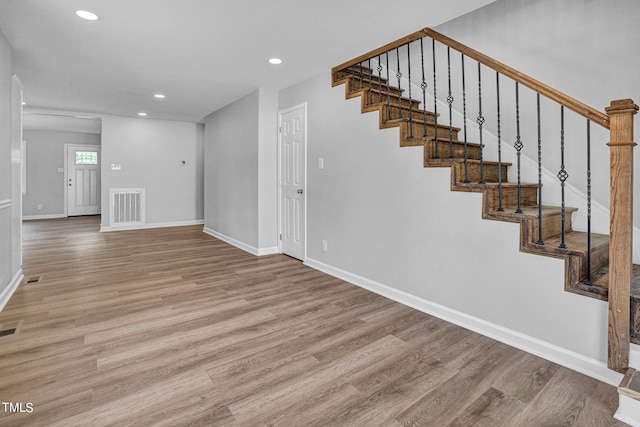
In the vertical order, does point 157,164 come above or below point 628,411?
above

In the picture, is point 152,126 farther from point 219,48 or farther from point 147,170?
point 219,48

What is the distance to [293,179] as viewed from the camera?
453 centimetres

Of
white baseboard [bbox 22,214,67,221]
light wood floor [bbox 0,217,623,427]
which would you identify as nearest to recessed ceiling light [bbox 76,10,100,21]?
light wood floor [bbox 0,217,623,427]

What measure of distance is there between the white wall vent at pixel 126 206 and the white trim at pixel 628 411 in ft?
25.2

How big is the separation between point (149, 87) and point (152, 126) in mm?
2837

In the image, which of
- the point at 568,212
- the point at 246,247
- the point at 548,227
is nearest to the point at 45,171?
the point at 246,247

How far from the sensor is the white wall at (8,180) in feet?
9.63

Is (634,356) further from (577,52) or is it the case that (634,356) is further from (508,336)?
(577,52)

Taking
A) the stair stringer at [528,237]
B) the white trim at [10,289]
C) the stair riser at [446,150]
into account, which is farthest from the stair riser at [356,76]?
the white trim at [10,289]

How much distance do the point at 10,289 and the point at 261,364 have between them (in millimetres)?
2764

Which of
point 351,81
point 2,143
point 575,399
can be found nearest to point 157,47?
point 2,143

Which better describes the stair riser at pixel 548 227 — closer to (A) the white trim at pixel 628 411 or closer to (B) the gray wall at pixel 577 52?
(B) the gray wall at pixel 577 52

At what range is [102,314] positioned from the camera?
2.72 metres

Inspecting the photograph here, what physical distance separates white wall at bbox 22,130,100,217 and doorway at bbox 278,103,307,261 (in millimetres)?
7624
